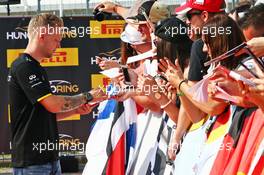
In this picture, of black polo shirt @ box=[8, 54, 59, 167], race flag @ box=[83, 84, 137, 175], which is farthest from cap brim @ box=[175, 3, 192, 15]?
black polo shirt @ box=[8, 54, 59, 167]

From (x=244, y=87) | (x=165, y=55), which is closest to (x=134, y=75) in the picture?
(x=165, y=55)

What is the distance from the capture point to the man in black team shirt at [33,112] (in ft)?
18.1

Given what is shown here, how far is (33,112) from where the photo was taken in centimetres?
554

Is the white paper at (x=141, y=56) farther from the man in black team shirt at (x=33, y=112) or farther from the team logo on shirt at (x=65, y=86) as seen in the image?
the team logo on shirt at (x=65, y=86)

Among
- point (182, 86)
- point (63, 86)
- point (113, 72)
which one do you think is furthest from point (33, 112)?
point (63, 86)

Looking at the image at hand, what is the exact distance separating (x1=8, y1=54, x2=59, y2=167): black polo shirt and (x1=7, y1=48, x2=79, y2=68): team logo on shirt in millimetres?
5172

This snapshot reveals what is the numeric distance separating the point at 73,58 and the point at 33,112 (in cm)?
536

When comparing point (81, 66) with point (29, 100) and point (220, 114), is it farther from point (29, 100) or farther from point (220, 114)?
point (220, 114)

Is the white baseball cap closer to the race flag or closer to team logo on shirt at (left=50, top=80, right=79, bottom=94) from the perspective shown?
the race flag

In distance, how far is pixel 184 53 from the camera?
17.5ft

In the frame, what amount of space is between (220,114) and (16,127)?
1875mm

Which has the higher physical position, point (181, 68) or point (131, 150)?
point (181, 68)

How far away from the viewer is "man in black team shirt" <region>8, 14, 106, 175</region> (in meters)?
5.51

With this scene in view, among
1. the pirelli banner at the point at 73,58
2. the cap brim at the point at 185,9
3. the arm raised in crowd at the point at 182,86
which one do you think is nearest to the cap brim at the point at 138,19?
the cap brim at the point at 185,9
